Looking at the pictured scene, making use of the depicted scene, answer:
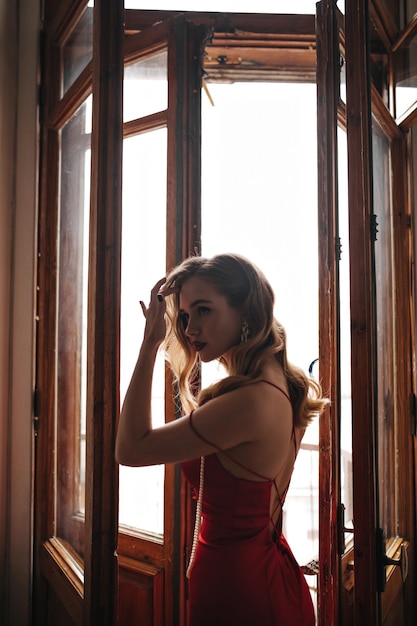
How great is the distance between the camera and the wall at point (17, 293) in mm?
2031

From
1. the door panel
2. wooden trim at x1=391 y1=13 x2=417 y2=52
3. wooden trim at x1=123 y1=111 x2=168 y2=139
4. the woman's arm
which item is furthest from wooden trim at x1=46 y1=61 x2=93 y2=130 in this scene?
the woman's arm

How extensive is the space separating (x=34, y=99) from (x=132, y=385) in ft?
4.58

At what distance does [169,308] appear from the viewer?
155 cm

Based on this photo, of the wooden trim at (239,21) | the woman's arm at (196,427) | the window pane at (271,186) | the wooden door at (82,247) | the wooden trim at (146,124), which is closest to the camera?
the woman's arm at (196,427)

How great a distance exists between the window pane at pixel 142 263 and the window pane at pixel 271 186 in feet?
1.71

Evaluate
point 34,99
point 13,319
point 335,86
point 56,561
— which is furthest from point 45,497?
point 335,86

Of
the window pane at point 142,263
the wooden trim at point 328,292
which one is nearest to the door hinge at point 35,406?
the window pane at point 142,263

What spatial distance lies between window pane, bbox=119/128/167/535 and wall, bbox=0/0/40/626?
35 cm

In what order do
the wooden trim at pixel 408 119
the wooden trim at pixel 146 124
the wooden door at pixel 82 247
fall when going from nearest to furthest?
the wooden trim at pixel 408 119
the wooden door at pixel 82 247
the wooden trim at pixel 146 124

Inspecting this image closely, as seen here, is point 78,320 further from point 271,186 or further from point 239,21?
point 271,186

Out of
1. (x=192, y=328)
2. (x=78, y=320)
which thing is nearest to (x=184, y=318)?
(x=192, y=328)

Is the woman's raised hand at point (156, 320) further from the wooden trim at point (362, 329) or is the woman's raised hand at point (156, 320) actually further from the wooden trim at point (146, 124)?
the wooden trim at point (146, 124)

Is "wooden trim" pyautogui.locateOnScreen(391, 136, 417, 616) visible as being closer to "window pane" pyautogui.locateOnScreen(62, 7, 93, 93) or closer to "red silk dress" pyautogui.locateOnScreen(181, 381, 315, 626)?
"red silk dress" pyautogui.locateOnScreen(181, 381, 315, 626)

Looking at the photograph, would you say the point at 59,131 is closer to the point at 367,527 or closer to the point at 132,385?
the point at 132,385
